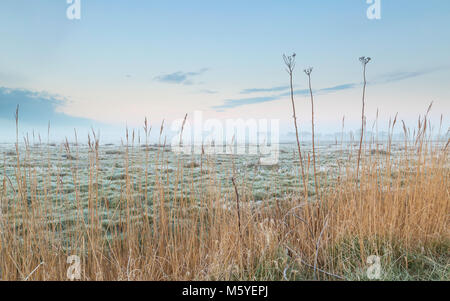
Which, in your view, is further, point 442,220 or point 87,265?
point 442,220

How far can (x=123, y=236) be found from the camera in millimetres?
2209

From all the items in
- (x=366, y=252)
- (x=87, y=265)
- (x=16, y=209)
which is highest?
(x=16, y=209)

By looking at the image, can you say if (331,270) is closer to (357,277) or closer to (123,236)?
(357,277)

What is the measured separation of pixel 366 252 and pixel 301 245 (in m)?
0.46

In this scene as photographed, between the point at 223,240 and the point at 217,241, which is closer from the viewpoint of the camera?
the point at 217,241

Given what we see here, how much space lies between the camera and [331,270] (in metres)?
1.82

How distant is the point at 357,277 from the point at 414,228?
45.5 inches
